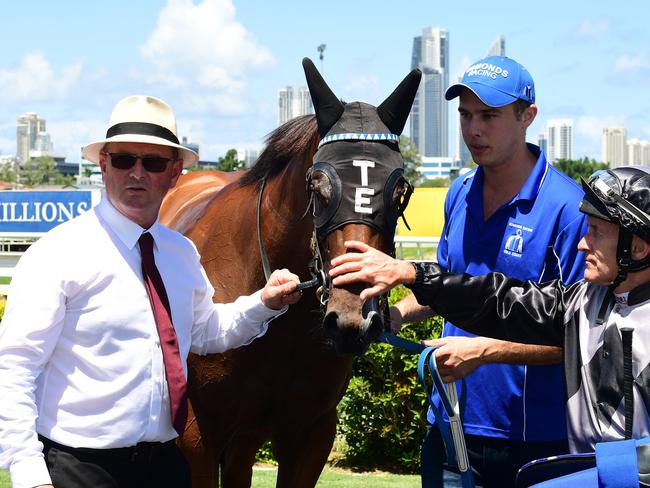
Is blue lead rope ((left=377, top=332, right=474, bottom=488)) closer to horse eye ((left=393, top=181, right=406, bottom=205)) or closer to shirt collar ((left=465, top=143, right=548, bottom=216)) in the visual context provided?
horse eye ((left=393, top=181, right=406, bottom=205))

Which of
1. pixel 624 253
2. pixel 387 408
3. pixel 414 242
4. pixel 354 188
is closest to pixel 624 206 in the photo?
pixel 624 253

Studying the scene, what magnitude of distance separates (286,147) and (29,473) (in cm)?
186

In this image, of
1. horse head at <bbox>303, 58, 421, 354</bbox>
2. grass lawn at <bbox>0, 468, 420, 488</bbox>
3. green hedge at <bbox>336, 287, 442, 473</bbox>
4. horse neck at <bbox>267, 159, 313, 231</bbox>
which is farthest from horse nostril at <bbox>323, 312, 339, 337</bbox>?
grass lawn at <bbox>0, 468, 420, 488</bbox>

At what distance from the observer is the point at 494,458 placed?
Answer: 3121 millimetres

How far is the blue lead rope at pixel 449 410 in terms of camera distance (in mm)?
2799

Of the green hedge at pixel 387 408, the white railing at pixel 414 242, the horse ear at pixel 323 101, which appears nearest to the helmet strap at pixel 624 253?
the horse ear at pixel 323 101

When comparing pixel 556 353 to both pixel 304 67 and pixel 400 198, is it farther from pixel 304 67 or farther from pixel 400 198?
pixel 304 67

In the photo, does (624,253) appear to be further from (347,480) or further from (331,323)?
(347,480)

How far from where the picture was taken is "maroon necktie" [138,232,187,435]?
2.81m

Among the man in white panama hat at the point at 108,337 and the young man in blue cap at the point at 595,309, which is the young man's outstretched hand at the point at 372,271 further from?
the man in white panama hat at the point at 108,337

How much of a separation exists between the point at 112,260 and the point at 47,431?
0.54 metres

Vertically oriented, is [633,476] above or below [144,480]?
above

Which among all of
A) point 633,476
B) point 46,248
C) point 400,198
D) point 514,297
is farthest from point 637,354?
point 46,248

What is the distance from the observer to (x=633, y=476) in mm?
2049
